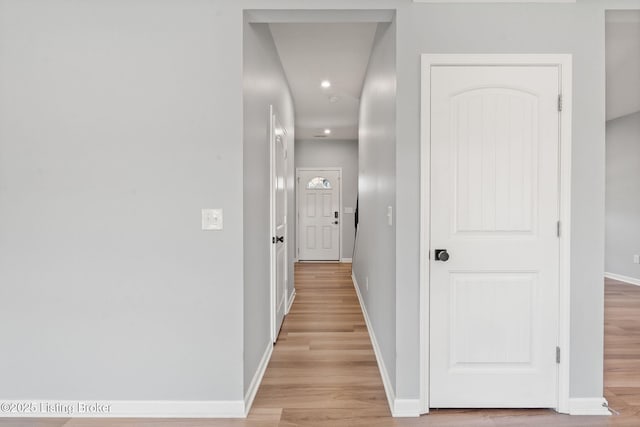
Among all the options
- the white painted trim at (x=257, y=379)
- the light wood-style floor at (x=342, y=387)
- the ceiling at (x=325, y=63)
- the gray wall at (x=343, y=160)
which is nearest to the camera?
the light wood-style floor at (x=342, y=387)

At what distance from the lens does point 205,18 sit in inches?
69.6

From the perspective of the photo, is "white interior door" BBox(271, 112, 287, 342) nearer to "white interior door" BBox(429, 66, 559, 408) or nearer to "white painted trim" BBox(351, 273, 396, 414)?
"white painted trim" BBox(351, 273, 396, 414)

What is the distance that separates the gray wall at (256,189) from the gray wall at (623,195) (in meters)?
5.53

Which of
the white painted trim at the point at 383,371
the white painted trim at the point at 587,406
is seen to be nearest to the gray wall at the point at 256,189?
the white painted trim at the point at 383,371

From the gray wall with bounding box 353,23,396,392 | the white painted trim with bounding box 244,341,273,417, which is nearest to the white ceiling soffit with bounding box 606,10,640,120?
the gray wall with bounding box 353,23,396,392

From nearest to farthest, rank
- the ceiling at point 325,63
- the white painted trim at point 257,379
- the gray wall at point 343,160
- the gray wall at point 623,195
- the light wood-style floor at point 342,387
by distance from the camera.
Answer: the light wood-style floor at point 342,387 < the white painted trim at point 257,379 < the ceiling at point 325,63 < the gray wall at point 623,195 < the gray wall at point 343,160

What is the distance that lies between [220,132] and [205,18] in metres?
0.64

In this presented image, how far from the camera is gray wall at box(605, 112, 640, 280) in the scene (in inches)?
187

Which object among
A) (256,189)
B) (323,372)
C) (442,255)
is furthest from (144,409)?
(442,255)

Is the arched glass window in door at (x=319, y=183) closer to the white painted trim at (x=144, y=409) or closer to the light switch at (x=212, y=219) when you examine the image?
the light switch at (x=212, y=219)

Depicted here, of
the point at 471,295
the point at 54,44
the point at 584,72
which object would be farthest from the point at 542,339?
the point at 54,44

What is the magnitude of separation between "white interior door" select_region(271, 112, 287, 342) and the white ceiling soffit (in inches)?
91.7

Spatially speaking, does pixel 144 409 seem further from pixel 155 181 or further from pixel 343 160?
pixel 343 160

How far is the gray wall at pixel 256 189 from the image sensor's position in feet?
6.19
